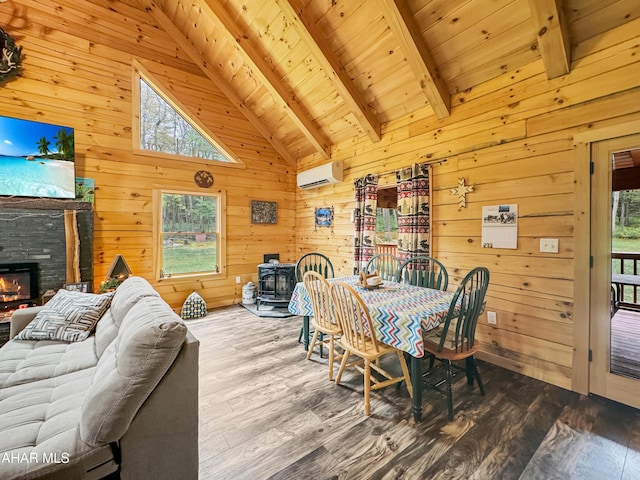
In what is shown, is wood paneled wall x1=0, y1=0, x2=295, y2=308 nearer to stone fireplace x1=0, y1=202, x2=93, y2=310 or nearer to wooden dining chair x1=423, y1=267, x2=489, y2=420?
stone fireplace x1=0, y1=202, x2=93, y2=310

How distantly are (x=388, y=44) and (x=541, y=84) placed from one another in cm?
152

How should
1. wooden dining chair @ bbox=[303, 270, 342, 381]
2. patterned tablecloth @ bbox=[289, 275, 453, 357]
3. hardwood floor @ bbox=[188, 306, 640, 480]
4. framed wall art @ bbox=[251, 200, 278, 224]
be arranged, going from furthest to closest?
framed wall art @ bbox=[251, 200, 278, 224] < wooden dining chair @ bbox=[303, 270, 342, 381] < patterned tablecloth @ bbox=[289, 275, 453, 357] < hardwood floor @ bbox=[188, 306, 640, 480]

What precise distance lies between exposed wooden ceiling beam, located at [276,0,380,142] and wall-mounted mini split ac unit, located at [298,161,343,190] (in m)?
0.75

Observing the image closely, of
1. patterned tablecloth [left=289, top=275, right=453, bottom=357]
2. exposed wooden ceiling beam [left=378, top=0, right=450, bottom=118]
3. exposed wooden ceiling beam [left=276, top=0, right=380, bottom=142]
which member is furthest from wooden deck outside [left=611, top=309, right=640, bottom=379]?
exposed wooden ceiling beam [left=276, top=0, right=380, bottom=142]

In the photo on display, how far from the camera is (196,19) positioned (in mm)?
3830

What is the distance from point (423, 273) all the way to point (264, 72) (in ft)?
11.3

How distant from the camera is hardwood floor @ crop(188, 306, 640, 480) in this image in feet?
4.80

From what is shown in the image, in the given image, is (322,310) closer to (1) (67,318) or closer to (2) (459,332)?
(2) (459,332)

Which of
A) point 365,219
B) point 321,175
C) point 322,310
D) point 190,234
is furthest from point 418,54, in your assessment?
point 190,234

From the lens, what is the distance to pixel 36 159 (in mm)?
3107

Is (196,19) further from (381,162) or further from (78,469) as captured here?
(78,469)

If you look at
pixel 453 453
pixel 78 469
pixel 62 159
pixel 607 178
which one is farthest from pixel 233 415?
pixel 62 159

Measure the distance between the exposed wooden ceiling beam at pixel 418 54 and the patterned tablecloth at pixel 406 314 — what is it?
210cm

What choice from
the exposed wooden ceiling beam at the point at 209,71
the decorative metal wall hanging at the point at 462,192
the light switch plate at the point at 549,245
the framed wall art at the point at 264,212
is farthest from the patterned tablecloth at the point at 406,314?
the exposed wooden ceiling beam at the point at 209,71
